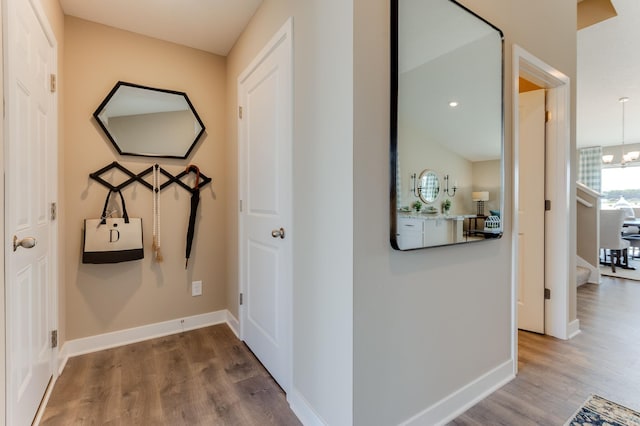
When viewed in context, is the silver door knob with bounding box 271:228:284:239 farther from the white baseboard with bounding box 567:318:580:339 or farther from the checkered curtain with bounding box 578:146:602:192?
the checkered curtain with bounding box 578:146:602:192

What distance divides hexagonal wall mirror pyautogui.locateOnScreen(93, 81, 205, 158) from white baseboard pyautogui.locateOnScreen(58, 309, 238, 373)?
54.4 inches

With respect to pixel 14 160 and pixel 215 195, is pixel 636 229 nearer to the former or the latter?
pixel 215 195

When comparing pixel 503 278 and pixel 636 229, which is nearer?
pixel 503 278

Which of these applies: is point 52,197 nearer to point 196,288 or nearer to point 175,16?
point 196,288

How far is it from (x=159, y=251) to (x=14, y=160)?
4.24 ft

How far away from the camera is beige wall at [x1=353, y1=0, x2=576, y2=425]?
117 cm

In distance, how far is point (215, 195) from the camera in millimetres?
2686

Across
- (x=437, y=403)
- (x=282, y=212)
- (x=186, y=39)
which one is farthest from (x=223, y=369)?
(x=186, y=39)

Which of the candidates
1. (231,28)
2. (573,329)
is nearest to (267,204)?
(231,28)

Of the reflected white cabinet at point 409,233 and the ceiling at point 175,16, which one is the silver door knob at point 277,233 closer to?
the reflected white cabinet at point 409,233

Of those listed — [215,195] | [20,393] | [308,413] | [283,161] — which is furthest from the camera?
[215,195]

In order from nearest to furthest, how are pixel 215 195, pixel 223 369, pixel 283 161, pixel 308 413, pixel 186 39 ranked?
pixel 308 413, pixel 283 161, pixel 223 369, pixel 186 39, pixel 215 195

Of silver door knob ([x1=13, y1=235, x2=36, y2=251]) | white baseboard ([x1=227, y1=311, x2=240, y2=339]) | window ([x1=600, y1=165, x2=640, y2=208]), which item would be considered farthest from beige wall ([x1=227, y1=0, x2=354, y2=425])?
window ([x1=600, y1=165, x2=640, y2=208])

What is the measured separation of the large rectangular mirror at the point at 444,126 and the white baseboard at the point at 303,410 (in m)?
0.87
